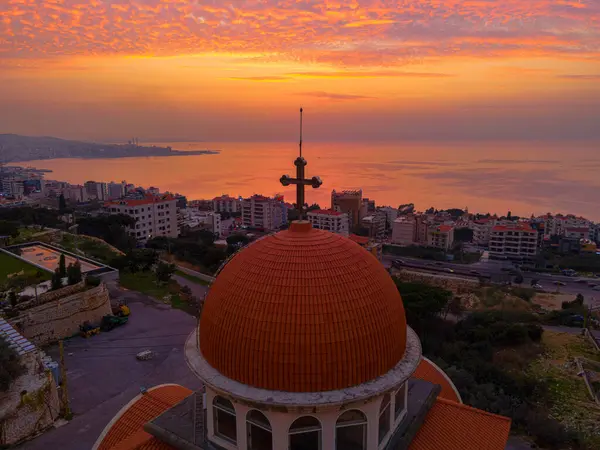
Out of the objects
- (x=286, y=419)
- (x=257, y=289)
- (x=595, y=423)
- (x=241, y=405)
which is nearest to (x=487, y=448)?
(x=286, y=419)

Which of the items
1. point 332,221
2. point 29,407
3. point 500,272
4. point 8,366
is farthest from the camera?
point 332,221

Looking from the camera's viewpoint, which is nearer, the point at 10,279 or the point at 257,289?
the point at 257,289

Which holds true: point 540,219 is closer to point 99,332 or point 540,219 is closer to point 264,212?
point 264,212

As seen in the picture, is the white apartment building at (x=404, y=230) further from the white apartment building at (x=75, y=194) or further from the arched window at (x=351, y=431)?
the white apartment building at (x=75, y=194)

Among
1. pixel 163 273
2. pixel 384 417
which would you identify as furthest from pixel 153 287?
pixel 384 417

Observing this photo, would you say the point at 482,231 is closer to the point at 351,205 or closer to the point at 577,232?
the point at 577,232

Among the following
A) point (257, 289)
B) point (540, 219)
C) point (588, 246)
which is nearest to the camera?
point (257, 289)
